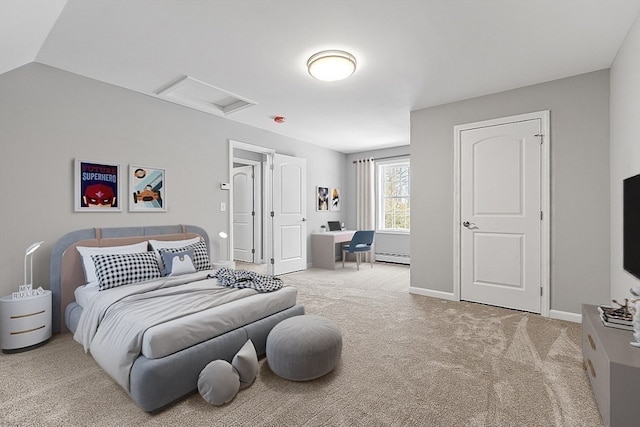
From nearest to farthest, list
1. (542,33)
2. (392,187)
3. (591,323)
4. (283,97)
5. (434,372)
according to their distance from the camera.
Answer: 1. (591,323)
2. (434,372)
3. (542,33)
4. (283,97)
5. (392,187)

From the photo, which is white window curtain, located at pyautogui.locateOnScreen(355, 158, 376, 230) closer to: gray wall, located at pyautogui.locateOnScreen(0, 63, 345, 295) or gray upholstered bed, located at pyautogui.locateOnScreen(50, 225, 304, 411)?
gray wall, located at pyautogui.locateOnScreen(0, 63, 345, 295)

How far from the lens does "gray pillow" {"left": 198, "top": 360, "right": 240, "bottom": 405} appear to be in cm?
178

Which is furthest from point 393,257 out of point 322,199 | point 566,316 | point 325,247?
point 566,316

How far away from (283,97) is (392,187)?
13.0ft

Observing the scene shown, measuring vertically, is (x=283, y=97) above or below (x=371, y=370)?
above

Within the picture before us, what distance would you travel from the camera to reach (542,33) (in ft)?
7.98

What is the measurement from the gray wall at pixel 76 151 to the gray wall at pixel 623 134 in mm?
4297

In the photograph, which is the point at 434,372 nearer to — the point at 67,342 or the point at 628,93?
the point at 628,93

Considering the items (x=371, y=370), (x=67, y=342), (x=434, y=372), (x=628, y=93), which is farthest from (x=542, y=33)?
(x=67, y=342)

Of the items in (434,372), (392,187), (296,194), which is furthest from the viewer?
(392,187)

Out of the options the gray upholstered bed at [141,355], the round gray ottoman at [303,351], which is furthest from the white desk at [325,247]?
the round gray ottoman at [303,351]

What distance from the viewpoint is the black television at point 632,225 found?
76.8 inches

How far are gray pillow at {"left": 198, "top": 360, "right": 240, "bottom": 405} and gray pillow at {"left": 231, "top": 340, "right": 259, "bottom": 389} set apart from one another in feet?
0.22

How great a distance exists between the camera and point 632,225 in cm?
206
